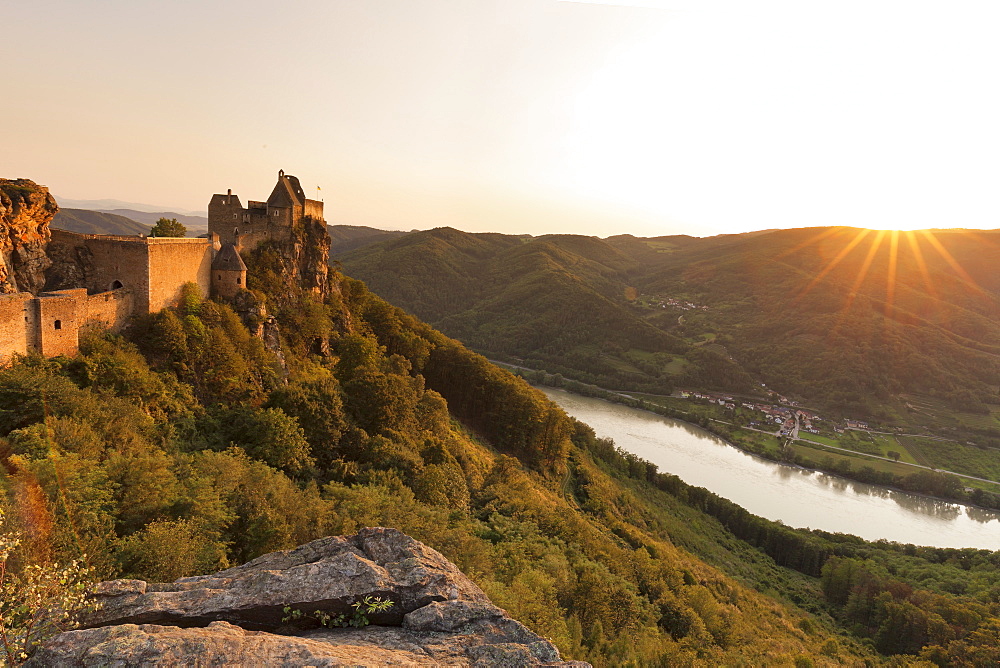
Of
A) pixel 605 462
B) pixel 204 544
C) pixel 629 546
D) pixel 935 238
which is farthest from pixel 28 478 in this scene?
pixel 935 238

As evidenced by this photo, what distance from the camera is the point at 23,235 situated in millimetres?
17984

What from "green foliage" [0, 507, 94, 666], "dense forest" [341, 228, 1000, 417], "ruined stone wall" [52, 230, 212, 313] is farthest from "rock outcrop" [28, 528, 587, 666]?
"dense forest" [341, 228, 1000, 417]

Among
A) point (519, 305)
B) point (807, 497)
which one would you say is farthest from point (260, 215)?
point (519, 305)

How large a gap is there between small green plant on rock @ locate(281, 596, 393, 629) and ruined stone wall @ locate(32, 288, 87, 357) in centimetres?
1554

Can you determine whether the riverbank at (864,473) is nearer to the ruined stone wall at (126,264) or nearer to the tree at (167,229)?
the tree at (167,229)

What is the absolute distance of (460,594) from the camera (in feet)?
26.7

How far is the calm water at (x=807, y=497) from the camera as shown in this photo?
59562 millimetres

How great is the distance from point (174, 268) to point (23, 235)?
4.98 m

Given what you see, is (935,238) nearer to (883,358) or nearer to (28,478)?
(883,358)

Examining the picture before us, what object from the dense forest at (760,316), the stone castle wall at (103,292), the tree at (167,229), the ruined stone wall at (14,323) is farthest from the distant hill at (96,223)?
the dense forest at (760,316)

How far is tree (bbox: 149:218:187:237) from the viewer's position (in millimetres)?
25775

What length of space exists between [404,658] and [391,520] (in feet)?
30.7

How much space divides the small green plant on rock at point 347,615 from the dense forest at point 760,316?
104932 millimetres

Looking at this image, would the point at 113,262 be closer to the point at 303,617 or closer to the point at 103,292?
the point at 103,292
